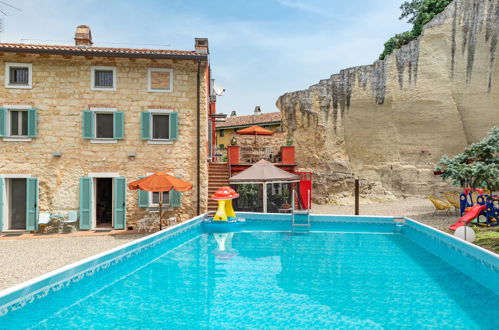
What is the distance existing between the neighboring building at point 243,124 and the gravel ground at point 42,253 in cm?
2521

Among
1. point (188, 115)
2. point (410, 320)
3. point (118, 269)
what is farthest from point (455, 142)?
point (118, 269)

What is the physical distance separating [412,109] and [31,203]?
22.2 m

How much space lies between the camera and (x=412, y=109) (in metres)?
21.8

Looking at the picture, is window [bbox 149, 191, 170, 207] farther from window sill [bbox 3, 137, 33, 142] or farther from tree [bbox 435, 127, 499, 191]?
tree [bbox 435, 127, 499, 191]

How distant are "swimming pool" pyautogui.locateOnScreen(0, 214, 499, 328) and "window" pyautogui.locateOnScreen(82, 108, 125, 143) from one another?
208 inches

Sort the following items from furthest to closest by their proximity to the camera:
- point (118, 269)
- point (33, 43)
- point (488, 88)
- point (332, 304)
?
point (488, 88) < point (33, 43) < point (118, 269) < point (332, 304)

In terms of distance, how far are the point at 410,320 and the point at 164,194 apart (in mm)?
10671

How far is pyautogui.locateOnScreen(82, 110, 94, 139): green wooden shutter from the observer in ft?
43.0

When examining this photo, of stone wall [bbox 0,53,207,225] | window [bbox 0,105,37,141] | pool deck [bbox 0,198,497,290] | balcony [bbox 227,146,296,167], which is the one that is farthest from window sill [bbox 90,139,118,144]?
balcony [bbox 227,146,296,167]

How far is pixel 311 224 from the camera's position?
44.1 feet

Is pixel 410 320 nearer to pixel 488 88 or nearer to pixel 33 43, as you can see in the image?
pixel 33 43

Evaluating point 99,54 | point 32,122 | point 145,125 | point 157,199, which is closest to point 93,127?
point 145,125

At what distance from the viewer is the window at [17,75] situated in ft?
42.5

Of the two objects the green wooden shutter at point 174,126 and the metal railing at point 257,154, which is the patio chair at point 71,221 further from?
the metal railing at point 257,154
